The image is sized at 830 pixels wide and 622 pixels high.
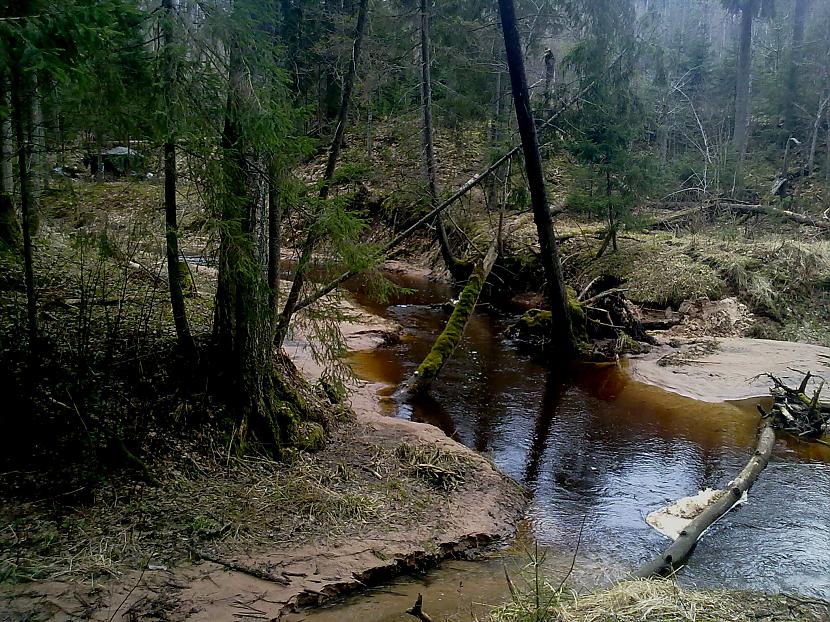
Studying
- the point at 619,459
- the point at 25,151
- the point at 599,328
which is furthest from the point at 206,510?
the point at 599,328

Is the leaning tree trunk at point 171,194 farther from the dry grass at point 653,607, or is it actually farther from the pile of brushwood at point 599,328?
the pile of brushwood at point 599,328

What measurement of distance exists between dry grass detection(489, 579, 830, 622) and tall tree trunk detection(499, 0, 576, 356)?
8793 mm

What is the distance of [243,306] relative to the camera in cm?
628

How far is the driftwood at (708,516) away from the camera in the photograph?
544 centimetres

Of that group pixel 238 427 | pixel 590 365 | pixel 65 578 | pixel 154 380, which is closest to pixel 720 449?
pixel 590 365

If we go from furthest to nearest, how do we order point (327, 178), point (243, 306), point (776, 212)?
point (776, 212)
point (327, 178)
point (243, 306)

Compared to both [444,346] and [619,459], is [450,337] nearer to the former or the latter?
[444,346]

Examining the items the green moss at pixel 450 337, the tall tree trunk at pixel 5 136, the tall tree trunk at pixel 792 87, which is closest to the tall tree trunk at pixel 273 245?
the tall tree trunk at pixel 5 136

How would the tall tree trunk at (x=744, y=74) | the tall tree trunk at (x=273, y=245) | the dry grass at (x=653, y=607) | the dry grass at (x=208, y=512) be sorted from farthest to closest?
the tall tree trunk at (x=744, y=74)
the tall tree trunk at (x=273, y=245)
the dry grass at (x=208, y=512)
the dry grass at (x=653, y=607)

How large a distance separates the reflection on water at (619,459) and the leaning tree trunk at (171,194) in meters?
4.07

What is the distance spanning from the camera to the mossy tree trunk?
18.1ft

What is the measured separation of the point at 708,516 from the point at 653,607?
9.44ft

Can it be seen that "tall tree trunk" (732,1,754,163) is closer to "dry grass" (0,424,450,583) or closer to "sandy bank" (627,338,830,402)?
"sandy bank" (627,338,830,402)

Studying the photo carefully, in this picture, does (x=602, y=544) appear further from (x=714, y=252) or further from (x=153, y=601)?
(x=714, y=252)
